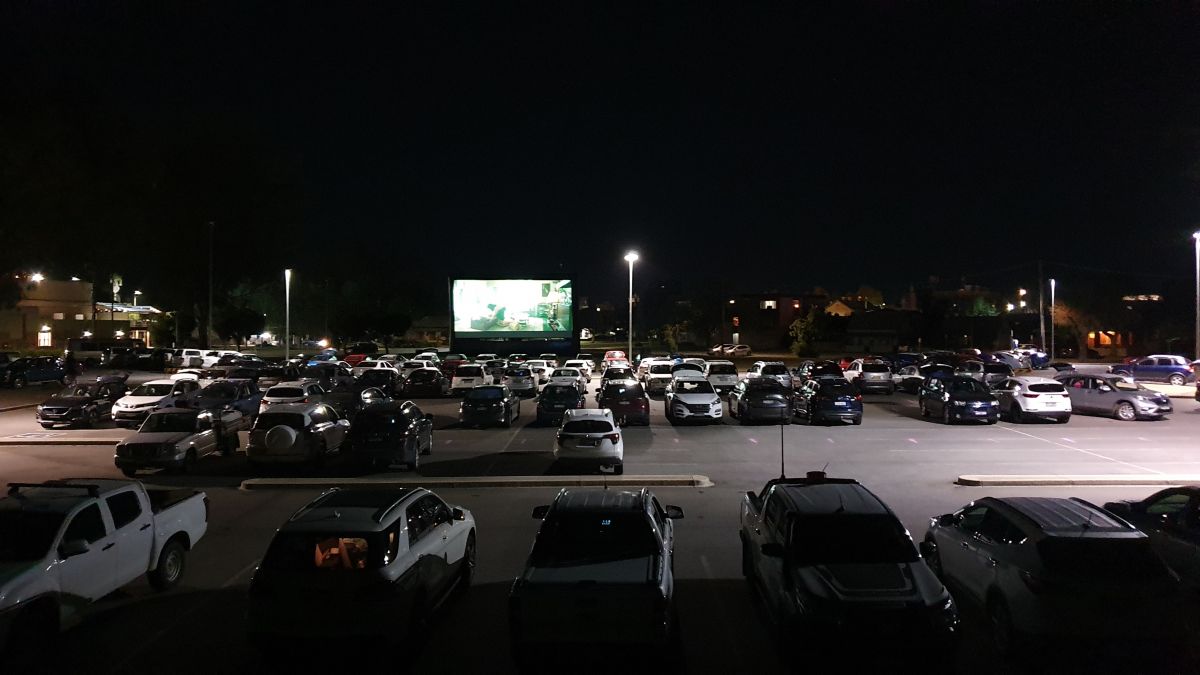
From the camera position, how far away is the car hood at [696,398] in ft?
85.8

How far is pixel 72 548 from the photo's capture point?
809cm

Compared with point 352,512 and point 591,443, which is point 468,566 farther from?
point 591,443

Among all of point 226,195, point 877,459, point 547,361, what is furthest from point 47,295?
point 877,459

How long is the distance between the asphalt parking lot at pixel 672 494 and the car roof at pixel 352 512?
0.88 meters

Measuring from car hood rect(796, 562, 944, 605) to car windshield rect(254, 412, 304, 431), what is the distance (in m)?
14.0

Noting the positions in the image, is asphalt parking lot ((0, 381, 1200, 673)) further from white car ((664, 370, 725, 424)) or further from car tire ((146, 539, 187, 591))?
white car ((664, 370, 725, 424))

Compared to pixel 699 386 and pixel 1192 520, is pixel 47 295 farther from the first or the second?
pixel 1192 520

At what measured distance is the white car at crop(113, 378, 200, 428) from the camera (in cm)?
2633

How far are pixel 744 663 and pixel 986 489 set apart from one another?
10452 mm

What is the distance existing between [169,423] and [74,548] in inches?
449

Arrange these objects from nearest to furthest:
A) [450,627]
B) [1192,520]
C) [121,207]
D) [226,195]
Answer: [450,627]
[1192,520]
[121,207]
[226,195]

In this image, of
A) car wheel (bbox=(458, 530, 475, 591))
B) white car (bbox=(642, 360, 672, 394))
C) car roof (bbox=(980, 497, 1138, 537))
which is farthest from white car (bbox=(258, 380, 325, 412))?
car roof (bbox=(980, 497, 1138, 537))

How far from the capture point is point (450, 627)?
8.48 m

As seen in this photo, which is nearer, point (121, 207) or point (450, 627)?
point (450, 627)
